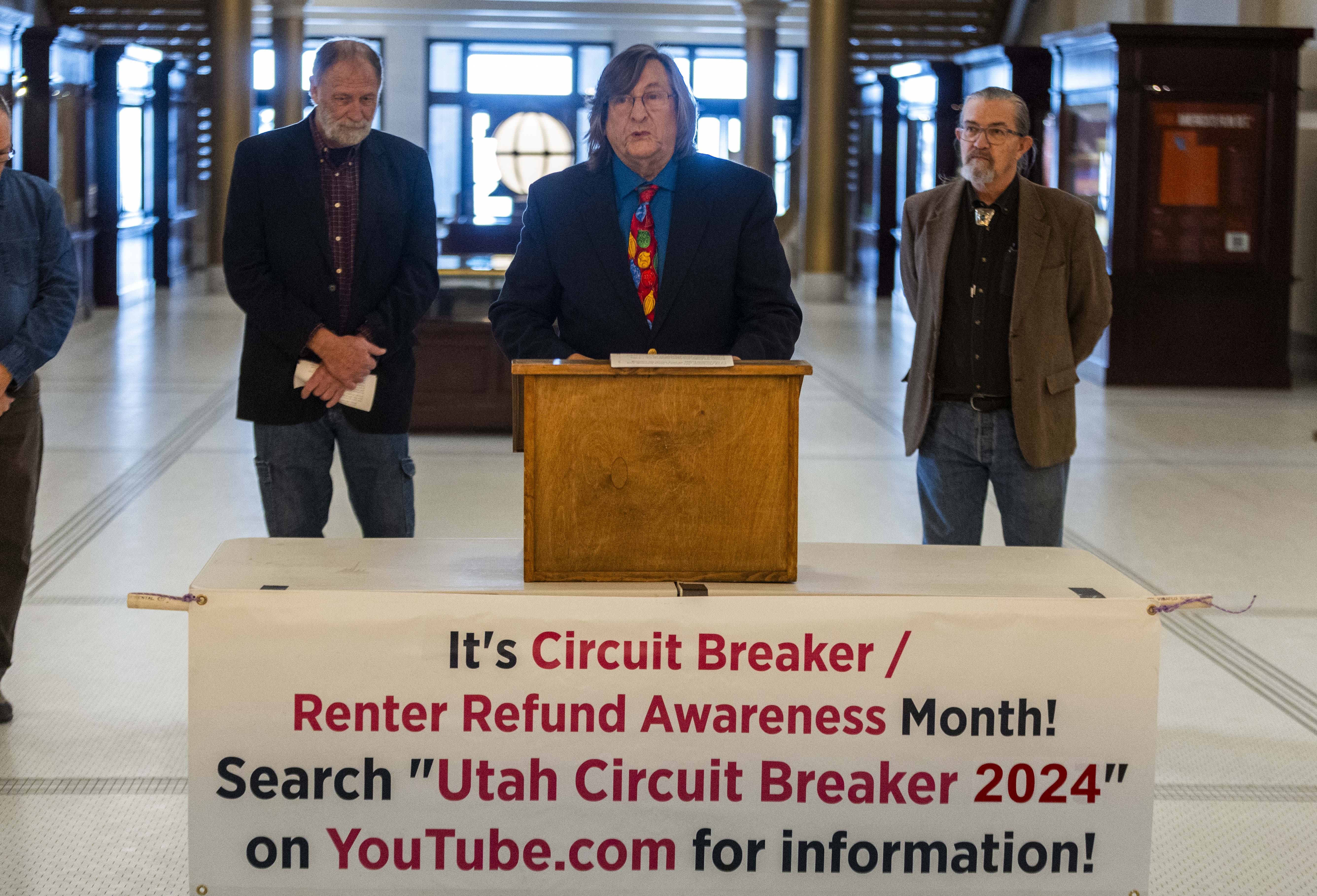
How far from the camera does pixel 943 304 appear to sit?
341 centimetres

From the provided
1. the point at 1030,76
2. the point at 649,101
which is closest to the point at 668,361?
the point at 649,101

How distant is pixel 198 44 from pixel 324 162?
15839 mm

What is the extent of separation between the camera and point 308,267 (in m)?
3.25

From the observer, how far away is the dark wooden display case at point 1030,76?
12.7 m

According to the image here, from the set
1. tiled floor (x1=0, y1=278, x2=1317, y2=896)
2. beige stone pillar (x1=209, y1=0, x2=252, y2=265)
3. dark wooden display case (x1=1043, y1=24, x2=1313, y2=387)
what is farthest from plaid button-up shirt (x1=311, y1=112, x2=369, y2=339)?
beige stone pillar (x1=209, y1=0, x2=252, y2=265)

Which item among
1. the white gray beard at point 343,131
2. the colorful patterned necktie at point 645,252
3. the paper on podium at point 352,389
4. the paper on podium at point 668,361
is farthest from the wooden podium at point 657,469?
the white gray beard at point 343,131

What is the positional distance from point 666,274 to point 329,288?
39.0 inches

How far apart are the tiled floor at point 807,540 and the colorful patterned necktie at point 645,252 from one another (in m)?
1.44

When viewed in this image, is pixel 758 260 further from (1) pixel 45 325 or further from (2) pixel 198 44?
(2) pixel 198 44

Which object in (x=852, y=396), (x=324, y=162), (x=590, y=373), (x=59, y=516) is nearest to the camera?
(x=590, y=373)

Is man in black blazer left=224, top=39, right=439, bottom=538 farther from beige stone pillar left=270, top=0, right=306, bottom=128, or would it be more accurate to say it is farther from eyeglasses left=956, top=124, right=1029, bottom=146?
beige stone pillar left=270, top=0, right=306, bottom=128

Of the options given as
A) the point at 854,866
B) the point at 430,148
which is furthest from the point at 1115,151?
the point at 430,148

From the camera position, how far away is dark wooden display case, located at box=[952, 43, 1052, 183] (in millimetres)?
12680

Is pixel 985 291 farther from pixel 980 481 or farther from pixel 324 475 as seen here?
pixel 324 475
